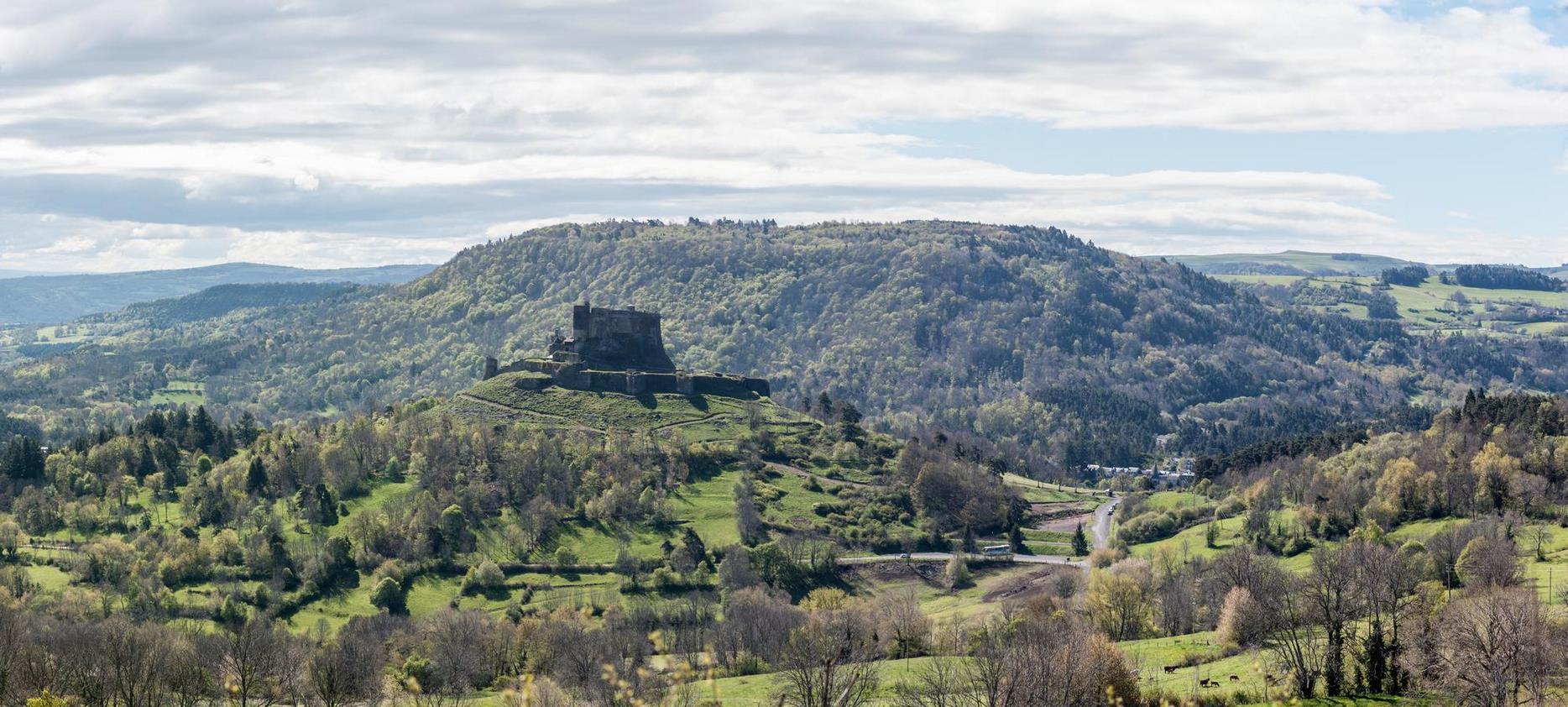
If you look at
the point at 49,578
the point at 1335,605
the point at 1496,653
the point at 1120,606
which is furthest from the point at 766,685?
the point at 49,578

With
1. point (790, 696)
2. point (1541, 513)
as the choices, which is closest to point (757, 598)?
point (790, 696)

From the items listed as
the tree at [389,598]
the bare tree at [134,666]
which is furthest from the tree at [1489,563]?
the tree at [389,598]

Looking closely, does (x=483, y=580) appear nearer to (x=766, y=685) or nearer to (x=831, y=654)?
(x=766, y=685)

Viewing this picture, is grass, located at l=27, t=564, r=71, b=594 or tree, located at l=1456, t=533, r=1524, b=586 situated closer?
tree, located at l=1456, t=533, r=1524, b=586

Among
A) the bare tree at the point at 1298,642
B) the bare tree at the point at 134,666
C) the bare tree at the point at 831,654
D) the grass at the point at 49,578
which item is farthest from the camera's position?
the grass at the point at 49,578

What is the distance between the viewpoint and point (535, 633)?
479ft

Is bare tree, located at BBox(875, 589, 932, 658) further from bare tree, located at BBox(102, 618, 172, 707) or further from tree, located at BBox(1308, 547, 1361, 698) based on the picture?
bare tree, located at BBox(102, 618, 172, 707)

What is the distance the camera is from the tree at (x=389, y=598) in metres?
189

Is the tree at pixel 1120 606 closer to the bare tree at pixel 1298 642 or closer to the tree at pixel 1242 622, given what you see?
the tree at pixel 1242 622

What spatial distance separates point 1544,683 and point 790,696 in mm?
45068

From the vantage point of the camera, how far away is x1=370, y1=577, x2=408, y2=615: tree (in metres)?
189

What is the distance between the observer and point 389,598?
189875 millimetres

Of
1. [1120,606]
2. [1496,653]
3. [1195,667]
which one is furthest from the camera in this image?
[1120,606]

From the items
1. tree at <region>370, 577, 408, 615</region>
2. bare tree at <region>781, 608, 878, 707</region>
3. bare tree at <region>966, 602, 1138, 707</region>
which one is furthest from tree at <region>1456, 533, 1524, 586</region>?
tree at <region>370, 577, 408, 615</region>
